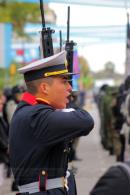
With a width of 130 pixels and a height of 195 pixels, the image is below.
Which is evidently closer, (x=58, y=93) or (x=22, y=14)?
(x=58, y=93)

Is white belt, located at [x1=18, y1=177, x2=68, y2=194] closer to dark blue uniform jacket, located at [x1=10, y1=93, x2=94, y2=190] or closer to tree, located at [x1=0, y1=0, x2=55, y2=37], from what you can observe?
dark blue uniform jacket, located at [x1=10, y1=93, x2=94, y2=190]

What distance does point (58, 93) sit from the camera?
373cm

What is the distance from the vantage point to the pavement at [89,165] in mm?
10027

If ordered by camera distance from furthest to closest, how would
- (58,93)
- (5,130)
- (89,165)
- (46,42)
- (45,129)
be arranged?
1. (89,165)
2. (5,130)
3. (46,42)
4. (58,93)
5. (45,129)

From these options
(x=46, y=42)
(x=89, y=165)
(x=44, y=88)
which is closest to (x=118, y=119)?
(x=89, y=165)

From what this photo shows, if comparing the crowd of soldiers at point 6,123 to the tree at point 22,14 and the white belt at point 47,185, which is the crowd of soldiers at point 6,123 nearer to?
the white belt at point 47,185

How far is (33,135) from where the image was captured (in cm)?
365

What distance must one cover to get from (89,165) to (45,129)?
32.4 ft

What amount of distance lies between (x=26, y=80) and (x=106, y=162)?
33.3ft

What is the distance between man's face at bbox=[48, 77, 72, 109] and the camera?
372 centimetres

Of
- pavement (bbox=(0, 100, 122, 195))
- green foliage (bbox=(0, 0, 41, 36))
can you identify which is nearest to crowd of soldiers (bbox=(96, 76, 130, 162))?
pavement (bbox=(0, 100, 122, 195))

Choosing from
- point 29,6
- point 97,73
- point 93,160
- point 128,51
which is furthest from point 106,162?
point 97,73

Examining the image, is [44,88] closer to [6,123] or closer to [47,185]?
[47,185]

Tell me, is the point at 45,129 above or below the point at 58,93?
below
